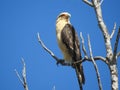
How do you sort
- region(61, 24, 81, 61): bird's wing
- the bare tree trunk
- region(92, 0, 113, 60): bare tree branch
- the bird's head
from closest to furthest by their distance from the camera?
the bare tree trunk, region(92, 0, 113, 60): bare tree branch, region(61, 24, 81, 61): bird's wing, the bird's head

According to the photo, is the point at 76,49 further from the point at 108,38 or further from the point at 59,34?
the point at 108,38

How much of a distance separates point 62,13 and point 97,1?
434 centimetres

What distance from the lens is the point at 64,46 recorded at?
24.0ft

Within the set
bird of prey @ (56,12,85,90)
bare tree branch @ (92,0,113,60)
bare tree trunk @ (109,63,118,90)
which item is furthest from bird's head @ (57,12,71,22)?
bare tree trunk @ (109,63,118,90)

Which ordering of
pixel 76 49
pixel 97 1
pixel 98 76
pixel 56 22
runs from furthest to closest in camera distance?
pixel 56 22
pixel 76 49
pixel 97 1
pixel 98 76

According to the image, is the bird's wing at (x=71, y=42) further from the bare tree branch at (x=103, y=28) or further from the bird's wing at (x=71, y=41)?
the bare tree branch at (x=103, y=28)

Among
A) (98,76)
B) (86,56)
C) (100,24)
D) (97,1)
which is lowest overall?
→ (98,76)

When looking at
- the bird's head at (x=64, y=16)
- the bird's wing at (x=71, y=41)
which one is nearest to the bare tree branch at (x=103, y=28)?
the bird's wing at (x=71, y=41)

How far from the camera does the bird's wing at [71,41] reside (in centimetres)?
707

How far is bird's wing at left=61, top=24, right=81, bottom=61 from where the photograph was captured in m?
7.07

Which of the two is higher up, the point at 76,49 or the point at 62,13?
the point at 62,13

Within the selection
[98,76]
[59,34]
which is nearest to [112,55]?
[98,76]

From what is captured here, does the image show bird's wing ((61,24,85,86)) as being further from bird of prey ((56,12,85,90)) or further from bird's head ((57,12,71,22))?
bird's head ((57,12,71,22))

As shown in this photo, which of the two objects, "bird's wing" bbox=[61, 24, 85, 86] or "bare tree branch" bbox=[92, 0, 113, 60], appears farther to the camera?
"bird's wing" bbox=[61, 24, 85, 86]
